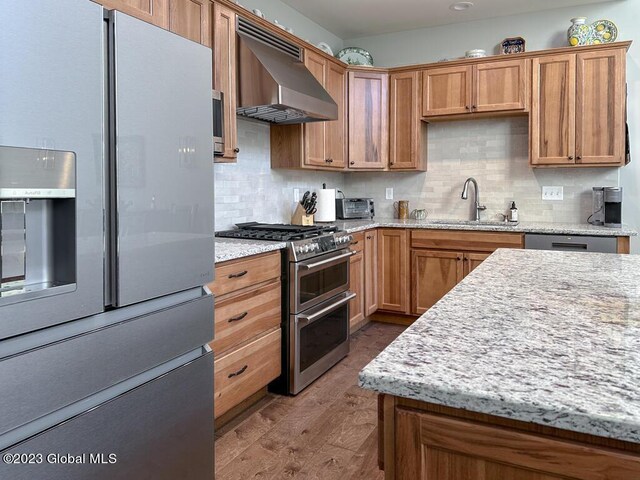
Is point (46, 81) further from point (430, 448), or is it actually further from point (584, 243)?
point (584, 243)

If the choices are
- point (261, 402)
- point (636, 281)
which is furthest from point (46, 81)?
point (261, 402)

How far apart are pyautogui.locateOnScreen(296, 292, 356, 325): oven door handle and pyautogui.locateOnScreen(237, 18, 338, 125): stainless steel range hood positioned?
1306 millimetres

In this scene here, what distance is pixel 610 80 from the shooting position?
3.77 meters

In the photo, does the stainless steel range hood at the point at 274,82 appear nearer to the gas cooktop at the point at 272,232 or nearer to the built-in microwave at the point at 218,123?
the built-in microwave at the point at 218,123

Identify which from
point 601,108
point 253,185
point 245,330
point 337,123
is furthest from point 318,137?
point 601,108

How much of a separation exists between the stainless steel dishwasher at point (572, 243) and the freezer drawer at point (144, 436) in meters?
2.80

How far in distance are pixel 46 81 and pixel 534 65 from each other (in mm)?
3825

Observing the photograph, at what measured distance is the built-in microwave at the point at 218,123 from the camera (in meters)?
2.71

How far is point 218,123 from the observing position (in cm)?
274

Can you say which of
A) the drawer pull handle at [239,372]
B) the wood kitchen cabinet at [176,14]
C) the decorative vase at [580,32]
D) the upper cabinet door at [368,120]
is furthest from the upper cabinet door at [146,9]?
the decorative vase at [580,32]

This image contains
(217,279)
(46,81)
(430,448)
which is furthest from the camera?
(217,279)

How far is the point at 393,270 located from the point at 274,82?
2.09 metres

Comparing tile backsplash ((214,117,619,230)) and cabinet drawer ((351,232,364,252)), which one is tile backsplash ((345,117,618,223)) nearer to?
tile backsplash ((214,117,619,230))

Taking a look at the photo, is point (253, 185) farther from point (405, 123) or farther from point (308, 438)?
point (308, 438)
